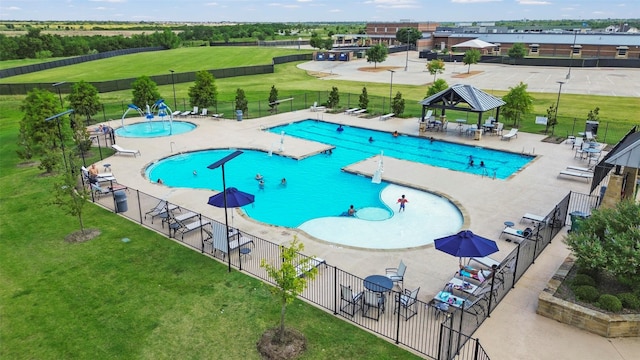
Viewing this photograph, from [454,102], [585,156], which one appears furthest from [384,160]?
[585,156]

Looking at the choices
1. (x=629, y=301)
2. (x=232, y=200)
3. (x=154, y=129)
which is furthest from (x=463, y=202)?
(x=154, y=129)

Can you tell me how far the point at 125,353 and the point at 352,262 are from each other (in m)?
7.46

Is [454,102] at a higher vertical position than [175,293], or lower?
higher

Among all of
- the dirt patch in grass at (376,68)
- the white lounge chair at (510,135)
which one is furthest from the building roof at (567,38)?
the white lounge chair at (510,135)

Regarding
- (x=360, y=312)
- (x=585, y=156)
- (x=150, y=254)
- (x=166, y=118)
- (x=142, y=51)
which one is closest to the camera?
(x=360, y=312)

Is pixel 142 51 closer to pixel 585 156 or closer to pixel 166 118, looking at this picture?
pixel 166 118

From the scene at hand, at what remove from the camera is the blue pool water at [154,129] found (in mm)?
34562

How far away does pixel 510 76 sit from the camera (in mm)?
66812

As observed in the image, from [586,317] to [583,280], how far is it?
1.37 m

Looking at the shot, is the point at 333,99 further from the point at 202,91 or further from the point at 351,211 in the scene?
the point at 351,211

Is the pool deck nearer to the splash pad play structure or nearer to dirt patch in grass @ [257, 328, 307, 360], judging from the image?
the splash pad play structure

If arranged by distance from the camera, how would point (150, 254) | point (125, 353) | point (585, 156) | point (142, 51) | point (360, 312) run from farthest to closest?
point (142, 51) < point (585, 156) < point (150, 254) < point (360, 312) < point (125, 353)

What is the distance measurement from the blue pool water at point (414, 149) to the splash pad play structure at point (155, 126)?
780 cm

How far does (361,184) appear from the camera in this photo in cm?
2491
